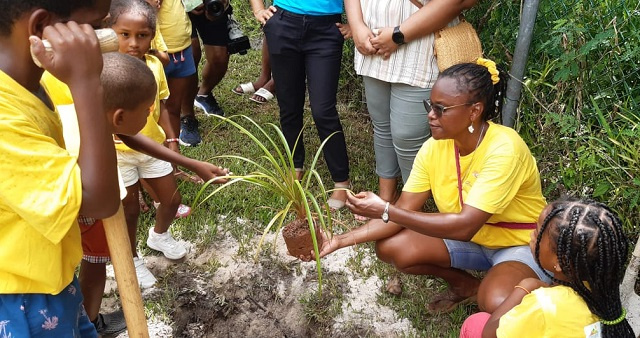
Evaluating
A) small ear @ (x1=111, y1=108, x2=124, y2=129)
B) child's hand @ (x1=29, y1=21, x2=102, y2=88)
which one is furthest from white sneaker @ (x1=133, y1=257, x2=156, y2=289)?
child's hand @ (x1=29, y1=21, x2=102, y2=88)

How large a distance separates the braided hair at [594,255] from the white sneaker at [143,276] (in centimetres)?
214

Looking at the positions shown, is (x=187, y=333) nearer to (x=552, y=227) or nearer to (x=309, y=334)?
(x=309, y=334)

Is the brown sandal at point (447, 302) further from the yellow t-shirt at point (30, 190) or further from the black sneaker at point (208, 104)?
the black sneaker at point (208, 104)

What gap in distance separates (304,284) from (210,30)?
2469 millimetres

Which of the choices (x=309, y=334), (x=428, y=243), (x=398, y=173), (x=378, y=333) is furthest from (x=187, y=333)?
(x=398, y=173)

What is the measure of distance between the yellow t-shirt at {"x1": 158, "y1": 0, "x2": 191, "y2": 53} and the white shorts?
1.29 m

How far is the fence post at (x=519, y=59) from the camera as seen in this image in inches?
118

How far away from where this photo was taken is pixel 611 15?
9.21 ft

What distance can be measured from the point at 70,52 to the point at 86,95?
0.10 m

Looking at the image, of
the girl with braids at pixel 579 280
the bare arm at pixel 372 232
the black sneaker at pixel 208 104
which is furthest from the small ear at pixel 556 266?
the black sneaker at pixel 208 104

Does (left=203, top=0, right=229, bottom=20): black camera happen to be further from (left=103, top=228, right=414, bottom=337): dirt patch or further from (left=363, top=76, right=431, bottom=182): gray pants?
(left=103, top=228, right=414, bottom=337): dirt patch

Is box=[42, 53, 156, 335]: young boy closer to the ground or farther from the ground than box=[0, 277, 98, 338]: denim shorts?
farther from the ground

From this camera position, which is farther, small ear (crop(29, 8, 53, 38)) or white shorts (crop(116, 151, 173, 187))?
white shorts (crop(116, 151, 173, 187))

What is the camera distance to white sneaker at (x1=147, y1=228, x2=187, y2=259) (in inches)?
136
